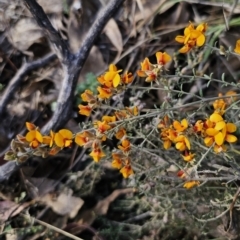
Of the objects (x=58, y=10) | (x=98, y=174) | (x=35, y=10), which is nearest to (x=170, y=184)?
(x=98, y=174)

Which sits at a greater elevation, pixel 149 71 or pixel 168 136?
pixel 149 71

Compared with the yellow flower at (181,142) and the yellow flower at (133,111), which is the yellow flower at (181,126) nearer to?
the yellow flower at (181,142)

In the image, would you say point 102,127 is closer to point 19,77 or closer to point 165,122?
point 165,122

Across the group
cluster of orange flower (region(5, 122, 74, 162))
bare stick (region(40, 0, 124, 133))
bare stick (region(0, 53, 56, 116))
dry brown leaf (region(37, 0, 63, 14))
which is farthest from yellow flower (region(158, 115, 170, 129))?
dry brown leaf (region(37, 0, 63, 14))

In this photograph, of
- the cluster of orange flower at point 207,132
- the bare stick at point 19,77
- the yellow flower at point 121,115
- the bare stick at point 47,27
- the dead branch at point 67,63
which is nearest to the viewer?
the cluster of orange flower at point 207,132

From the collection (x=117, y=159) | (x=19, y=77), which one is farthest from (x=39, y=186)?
(x=117, y=159)

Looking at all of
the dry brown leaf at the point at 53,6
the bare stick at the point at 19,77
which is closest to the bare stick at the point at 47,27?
the bare stick at the point at 19,77

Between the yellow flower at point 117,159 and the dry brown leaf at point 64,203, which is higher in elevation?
the yellow flower at point 117,159

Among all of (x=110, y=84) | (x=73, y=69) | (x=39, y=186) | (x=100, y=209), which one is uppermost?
(x=110, y=84)
